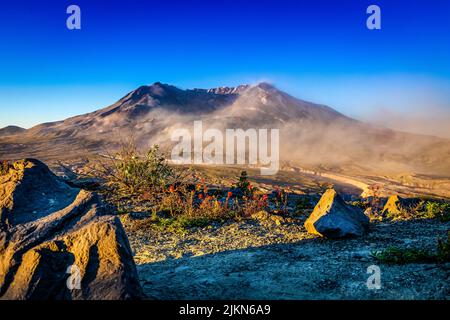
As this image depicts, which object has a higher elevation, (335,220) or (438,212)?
(335,220)

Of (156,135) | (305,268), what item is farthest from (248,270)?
(156,135)

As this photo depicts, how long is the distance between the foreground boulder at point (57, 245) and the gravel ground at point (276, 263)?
978mm

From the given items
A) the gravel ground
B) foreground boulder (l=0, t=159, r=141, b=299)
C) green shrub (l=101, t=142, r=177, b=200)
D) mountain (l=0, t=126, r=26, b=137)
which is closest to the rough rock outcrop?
the gravel ground

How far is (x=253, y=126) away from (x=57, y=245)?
12241cm

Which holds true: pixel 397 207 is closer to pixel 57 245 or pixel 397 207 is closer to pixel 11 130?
pixel 57 245

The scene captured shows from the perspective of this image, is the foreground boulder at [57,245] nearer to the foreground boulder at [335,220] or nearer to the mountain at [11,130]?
the foreground boulder at [335,220]

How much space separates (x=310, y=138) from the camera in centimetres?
12025

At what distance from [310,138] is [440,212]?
374 ft

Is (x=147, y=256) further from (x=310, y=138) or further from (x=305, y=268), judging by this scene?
(x=310, y=138)

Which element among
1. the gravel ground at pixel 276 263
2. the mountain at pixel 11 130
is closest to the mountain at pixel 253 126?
the mountain at pixel 11 130

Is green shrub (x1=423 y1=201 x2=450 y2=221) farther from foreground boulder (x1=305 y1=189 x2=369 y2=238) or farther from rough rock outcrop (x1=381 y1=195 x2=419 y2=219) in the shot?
foreground boulder (x1=305 y1=189 x2=369 y2=238)

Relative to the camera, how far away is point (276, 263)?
601 cm

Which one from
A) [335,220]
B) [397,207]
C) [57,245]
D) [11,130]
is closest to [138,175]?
[335,220]
